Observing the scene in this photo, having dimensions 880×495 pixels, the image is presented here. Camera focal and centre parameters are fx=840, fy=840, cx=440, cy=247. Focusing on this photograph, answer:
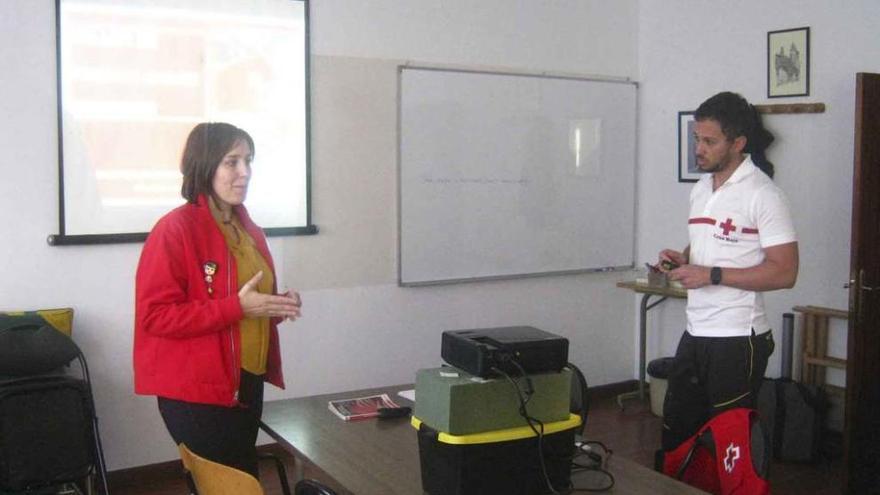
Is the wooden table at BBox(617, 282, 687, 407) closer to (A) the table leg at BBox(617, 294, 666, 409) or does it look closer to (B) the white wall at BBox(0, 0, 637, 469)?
(A) the table leg at BBox(617, 294, 666, 409)

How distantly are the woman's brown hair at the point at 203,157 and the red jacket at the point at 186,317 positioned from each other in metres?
0.07

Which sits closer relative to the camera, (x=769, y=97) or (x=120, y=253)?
Result: (x=120, y=253)

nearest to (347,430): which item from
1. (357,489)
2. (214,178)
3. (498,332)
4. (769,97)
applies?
(357,489)

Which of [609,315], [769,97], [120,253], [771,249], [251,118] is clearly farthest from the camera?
[609,315]

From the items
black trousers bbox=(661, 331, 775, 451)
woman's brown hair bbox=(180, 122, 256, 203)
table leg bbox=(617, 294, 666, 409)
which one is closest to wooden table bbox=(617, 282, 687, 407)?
table leg bbox=(617, 294, 666, 409)

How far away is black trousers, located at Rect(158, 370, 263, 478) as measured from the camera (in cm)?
219

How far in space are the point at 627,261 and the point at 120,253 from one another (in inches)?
124

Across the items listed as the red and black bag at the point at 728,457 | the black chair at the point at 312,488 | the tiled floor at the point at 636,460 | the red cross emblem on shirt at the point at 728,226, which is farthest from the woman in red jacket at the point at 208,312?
the tiled floor at the point at 636,460

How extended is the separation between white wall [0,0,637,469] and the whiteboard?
0.33 ft

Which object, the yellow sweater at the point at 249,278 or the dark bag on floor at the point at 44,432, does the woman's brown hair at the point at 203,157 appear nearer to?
the yellow sweater at the point at 249,278

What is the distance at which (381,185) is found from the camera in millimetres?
4379

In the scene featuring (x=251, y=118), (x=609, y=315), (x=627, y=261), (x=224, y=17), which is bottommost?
(x=609, y=315)

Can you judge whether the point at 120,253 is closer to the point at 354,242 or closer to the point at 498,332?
the point at 354,242

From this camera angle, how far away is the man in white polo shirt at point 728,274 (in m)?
2.63
